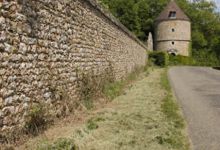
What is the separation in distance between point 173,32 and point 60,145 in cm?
6058

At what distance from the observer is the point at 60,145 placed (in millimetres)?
6062

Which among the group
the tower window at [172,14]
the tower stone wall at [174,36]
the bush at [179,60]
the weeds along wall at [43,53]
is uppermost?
the tower window at [172,14]

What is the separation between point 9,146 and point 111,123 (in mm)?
2960

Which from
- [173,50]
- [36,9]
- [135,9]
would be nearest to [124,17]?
[135,9]

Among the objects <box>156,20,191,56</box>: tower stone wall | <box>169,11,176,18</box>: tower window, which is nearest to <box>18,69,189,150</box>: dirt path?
<box>156,20,191,56</box>: tower stone wall

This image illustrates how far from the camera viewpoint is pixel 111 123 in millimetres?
8258

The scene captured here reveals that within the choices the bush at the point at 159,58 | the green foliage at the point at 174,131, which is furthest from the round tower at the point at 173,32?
the green foliage at the point at 174,131

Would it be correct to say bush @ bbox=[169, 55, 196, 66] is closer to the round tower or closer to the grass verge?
the round tower

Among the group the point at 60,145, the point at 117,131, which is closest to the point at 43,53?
the point at 117,131

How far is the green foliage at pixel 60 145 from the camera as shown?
5918 millimetres

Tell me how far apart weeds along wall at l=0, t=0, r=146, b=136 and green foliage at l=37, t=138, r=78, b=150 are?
650 millimetres

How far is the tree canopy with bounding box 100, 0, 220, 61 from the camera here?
226 feet

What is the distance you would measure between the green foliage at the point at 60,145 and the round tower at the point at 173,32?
60269 mm

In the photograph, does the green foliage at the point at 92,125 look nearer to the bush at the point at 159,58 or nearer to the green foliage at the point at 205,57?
the bush at the point at 159,58
